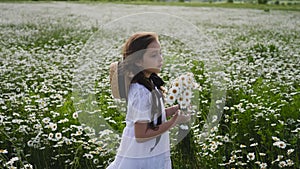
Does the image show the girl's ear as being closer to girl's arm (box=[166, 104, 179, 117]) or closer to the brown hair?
the brown hair

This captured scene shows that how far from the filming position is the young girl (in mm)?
2404

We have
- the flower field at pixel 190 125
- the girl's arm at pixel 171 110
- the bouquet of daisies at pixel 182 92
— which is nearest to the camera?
the bouquet of daisies at pixel 182 92

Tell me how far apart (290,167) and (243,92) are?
1.74 meters

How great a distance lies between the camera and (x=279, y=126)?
137 inches

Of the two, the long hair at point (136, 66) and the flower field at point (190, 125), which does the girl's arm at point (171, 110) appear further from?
the flower field at point (190, 125)

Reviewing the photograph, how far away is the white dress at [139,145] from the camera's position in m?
2.40

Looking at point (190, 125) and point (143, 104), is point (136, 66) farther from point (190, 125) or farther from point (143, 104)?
point (190, 125)

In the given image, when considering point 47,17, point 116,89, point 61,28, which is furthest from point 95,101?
point 47,17

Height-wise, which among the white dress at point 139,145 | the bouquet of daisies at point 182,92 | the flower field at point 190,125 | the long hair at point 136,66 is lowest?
the flower field at point 190,125

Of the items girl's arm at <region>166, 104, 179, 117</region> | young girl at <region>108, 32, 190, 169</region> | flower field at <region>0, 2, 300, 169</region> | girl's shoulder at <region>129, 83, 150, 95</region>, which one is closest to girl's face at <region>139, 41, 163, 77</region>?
young girl at <region>108, 32, 190, 169</region>

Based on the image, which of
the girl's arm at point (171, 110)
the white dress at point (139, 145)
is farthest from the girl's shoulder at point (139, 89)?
the girl's arm at point (171, 110)

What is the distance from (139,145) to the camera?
253cm

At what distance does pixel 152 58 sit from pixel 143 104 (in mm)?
264

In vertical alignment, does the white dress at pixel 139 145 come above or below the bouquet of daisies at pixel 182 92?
below
